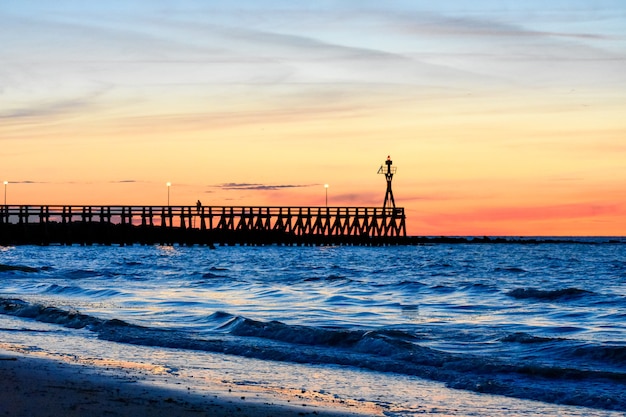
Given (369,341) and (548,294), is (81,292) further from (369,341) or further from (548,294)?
(548,294)

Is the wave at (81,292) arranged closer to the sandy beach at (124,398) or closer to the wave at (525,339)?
the wave at (525,339)

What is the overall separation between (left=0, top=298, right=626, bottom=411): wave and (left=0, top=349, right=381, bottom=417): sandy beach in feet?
7.07

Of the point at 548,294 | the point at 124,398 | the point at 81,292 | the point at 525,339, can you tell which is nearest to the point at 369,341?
the point at 525,339

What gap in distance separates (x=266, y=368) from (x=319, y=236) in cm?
6283

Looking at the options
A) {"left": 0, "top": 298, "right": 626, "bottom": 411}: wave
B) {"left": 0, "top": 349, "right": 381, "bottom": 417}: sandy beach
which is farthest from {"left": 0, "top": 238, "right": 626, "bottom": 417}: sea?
{"left": 0, "top": 349, "right": 381, "bottom": 417}: sandy beach

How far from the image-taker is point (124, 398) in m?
7.13

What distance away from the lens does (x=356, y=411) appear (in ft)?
23.5

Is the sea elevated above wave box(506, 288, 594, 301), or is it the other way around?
the sea

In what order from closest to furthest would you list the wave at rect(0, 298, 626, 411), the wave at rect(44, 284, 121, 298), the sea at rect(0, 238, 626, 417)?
1. the sea at rect(0, 238, 626, 417)
2. the wave at rect(0, 298, 626, 411)
3. the wave at rect(44, 284, 121, 298)

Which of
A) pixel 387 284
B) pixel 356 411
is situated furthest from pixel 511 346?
pixel 387 284

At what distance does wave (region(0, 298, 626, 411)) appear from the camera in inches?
336

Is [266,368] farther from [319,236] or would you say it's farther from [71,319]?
[319,236]

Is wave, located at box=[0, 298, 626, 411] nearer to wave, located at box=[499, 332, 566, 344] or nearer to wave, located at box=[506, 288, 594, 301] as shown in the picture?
wave, located at box=[499, 332, 566, 344]

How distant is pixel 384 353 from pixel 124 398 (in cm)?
457
